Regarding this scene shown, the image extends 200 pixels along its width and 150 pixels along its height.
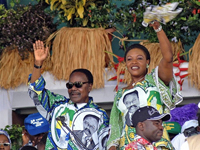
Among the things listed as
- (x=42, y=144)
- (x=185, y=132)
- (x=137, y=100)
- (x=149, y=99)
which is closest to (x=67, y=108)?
(x=42, y=144)

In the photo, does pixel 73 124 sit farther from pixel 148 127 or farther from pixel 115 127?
pixel 148 127

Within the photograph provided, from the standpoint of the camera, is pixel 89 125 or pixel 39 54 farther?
pixel 39 54

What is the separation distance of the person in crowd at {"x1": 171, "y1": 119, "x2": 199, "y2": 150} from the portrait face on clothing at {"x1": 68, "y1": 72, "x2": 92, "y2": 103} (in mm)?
1174

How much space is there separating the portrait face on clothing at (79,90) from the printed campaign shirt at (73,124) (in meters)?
0.06

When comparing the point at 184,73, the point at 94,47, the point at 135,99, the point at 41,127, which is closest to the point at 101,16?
the point at 94,47

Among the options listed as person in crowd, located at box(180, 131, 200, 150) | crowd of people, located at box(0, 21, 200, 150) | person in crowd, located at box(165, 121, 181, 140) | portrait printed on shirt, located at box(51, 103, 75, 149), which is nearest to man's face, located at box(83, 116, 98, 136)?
crowd of people, located at box(0, 21, 200, 150)

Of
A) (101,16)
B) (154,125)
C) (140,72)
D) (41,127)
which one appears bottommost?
(41,127)

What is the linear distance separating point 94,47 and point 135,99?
1925 millimetres

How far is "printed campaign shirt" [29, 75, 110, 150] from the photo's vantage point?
5000 millimetres

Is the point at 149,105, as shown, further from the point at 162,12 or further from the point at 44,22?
the point at 44,22

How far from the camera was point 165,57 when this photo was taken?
4750 millimetres

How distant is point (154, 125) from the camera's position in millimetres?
4367

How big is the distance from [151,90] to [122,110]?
0.32 m

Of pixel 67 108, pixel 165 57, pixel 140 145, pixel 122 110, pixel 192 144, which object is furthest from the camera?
pixel 67 108
